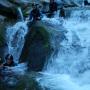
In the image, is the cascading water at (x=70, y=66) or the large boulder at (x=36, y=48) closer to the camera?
the cascading water at (x=70, y=66)

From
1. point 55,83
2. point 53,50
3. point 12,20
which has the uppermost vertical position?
point 12,20

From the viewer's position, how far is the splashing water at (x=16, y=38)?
2047 centimetres

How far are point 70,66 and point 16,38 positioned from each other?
4868mm

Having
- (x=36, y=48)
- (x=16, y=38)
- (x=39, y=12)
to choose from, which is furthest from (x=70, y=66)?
(x=39, y=12)

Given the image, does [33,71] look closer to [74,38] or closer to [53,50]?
[53,50]

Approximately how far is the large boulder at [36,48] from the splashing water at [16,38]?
0.59 metres

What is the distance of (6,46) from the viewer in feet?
68.7

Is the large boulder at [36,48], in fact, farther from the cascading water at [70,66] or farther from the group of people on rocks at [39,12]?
the group of people on rocks at [39,12]

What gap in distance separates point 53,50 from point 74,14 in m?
6.74

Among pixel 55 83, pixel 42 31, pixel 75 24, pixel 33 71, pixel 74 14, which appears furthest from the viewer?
pixel 74 14

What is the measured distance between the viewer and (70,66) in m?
17.6

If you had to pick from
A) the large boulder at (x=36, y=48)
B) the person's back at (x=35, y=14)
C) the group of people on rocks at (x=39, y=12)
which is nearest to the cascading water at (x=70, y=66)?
the large boulder at (x=36, y=48)

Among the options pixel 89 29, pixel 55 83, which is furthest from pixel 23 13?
pixel 55 83

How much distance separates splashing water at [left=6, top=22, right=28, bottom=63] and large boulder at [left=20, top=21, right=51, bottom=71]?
59 centimetres
